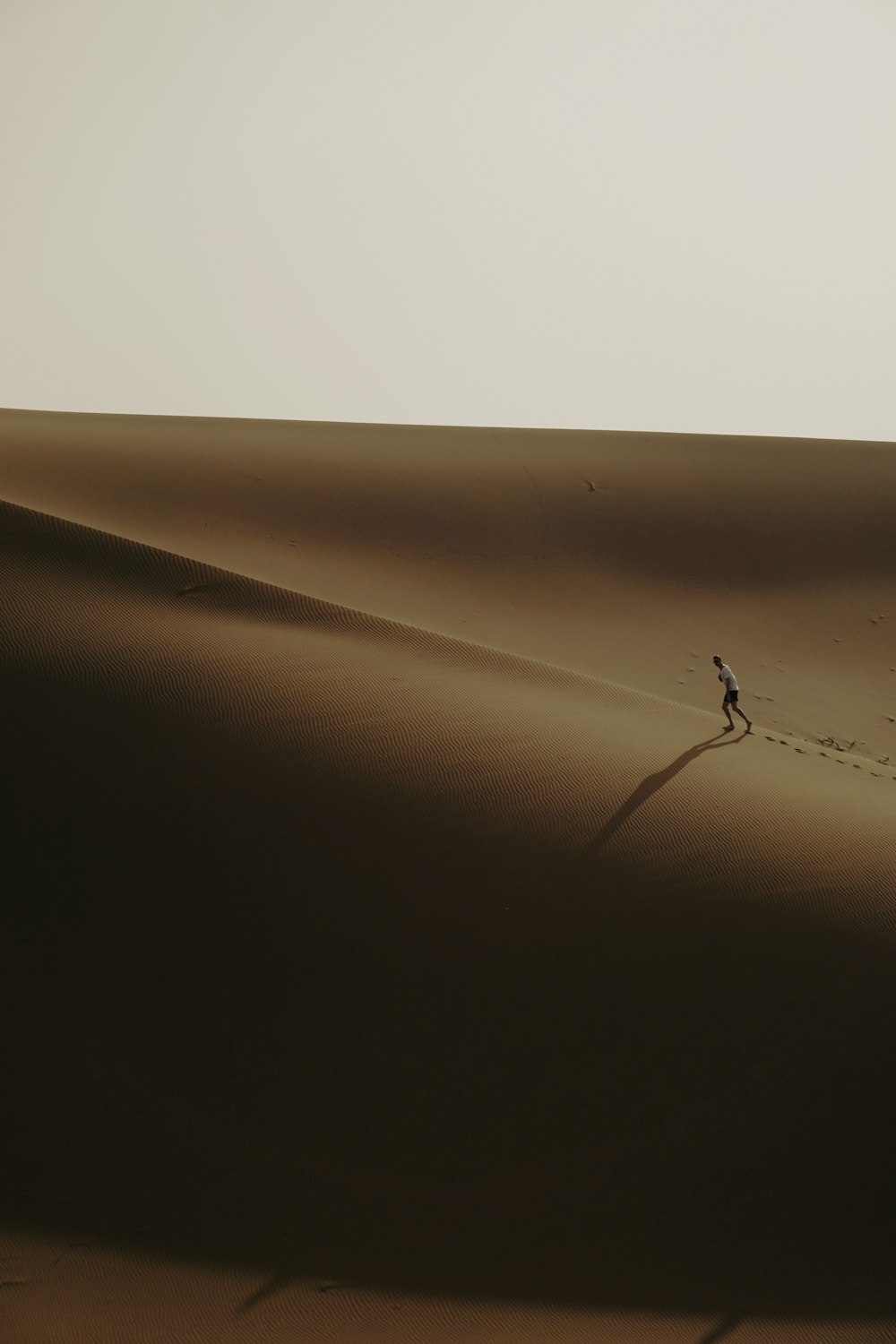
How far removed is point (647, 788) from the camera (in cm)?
625

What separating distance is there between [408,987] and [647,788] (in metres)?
2.01

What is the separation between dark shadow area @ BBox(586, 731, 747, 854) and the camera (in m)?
5.83

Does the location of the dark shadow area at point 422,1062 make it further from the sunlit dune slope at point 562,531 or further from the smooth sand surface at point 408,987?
the sunlit dune slope at point 562,531

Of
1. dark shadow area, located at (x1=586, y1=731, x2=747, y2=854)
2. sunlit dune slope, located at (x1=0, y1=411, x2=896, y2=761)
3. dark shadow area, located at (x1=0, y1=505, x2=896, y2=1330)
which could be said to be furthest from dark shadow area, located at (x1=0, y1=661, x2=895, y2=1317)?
sunlit dune slope, located at (x1=0, y1=411, x2=896, y2=761)

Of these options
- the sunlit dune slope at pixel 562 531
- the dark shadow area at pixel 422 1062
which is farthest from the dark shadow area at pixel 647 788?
the sunlit dune slope at pixel 562 531

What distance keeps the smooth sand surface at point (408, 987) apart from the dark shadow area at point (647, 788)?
0.07 feet

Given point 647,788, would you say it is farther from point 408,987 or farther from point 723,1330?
point 723,1330

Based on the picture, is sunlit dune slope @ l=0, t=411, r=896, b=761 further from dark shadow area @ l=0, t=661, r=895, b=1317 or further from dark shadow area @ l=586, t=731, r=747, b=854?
dark shadow area @ l=0, t=661, r=895, b=1317

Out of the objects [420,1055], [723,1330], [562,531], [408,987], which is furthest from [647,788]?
[562,531]

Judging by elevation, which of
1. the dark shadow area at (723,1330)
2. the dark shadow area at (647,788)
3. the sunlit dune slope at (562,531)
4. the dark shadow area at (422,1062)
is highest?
the sunlit dune slope at (562,531)

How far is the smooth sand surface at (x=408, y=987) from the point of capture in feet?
14.2

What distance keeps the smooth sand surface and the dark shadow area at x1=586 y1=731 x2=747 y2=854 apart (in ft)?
0.07

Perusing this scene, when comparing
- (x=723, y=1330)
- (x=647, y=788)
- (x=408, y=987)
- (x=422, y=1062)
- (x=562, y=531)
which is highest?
(x=562, y=531)

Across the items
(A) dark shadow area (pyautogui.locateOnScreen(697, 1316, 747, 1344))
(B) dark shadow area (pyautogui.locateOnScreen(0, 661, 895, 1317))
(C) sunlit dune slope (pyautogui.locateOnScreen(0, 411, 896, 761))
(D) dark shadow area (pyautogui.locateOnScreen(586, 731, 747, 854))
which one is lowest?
(A) dark shadow area (pyautogui.locateOnScreen(697, 1316, 747, 1344))
